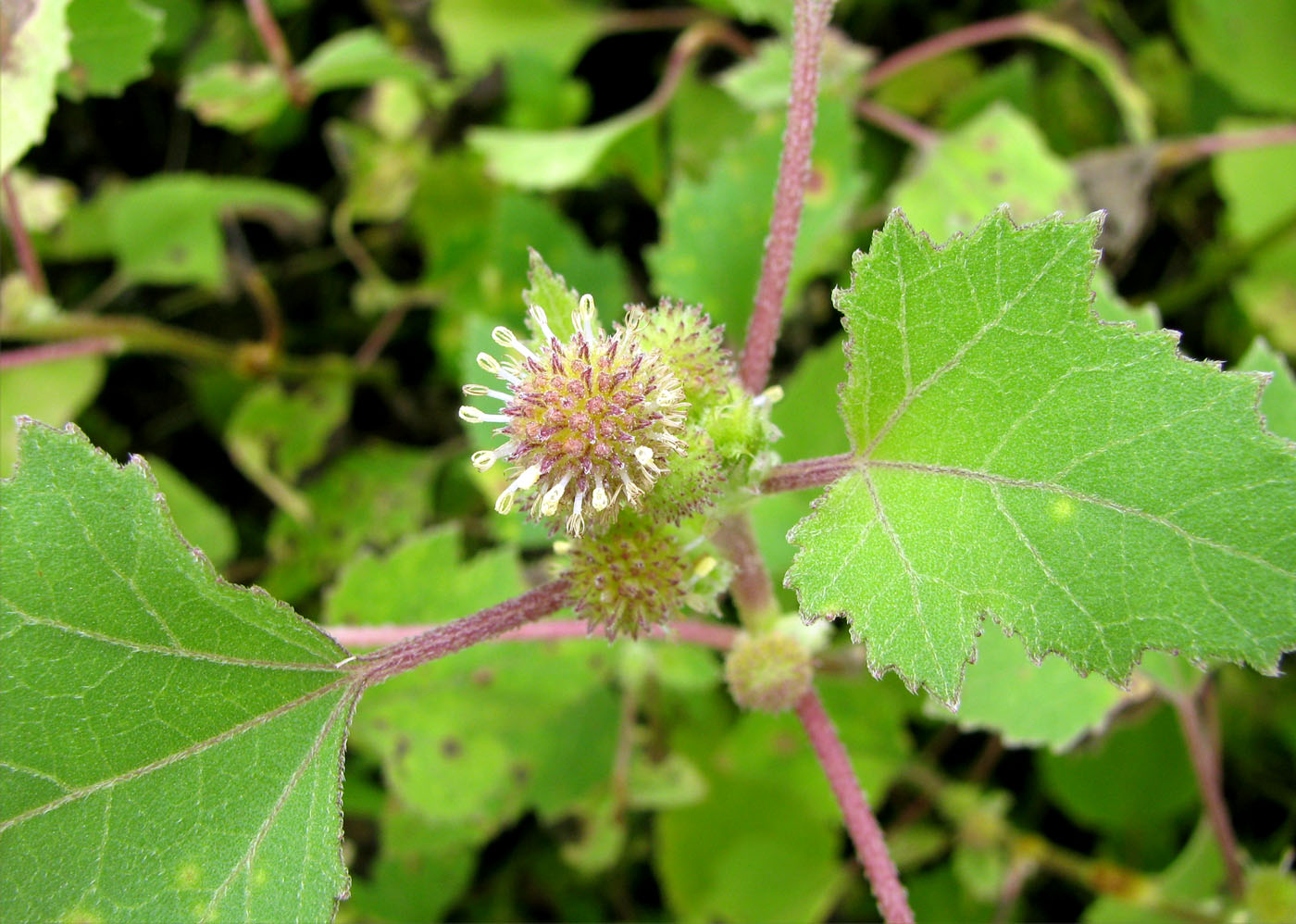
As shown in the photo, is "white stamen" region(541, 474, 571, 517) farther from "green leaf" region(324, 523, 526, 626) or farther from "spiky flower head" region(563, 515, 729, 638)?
"green leaf" region(324, 523, 526, 626)

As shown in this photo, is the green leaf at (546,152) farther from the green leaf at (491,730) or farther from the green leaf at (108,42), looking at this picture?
the green leaf at (491,730)

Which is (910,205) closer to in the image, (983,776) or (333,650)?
(983,776)

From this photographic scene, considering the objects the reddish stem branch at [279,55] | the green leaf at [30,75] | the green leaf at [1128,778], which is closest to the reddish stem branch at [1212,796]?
the green leaf at [1128,778]

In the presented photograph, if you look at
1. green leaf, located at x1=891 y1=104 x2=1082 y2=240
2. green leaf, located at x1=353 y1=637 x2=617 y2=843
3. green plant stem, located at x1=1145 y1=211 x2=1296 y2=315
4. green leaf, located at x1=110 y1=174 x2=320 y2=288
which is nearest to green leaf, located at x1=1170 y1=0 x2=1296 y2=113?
green plant stem, located at x1=1145 y1=211 x2=1296 y2=315

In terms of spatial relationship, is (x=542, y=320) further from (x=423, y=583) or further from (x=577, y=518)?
(x=423, y=583)

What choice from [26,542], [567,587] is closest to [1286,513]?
[567,587]

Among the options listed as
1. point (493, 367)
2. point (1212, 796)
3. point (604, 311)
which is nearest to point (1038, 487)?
point (493, 367)
